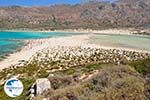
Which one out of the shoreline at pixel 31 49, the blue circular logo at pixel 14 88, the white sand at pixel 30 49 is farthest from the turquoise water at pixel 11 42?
the blue circular logo at pixel 14 88

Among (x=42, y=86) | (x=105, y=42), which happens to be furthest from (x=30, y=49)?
(x=42, y=86)

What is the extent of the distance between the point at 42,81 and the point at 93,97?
16.4ft

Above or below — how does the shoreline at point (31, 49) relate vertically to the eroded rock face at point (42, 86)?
below

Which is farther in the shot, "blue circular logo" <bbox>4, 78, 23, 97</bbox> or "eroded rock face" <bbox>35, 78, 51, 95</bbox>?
"eroded rock face" <bbox>35, 78, 51, 95</bbox>

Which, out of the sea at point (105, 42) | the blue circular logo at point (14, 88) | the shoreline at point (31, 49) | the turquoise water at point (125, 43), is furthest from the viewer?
the turquoise water at point (125, 43)

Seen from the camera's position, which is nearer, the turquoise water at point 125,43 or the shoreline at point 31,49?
the shoreline at point 31,49

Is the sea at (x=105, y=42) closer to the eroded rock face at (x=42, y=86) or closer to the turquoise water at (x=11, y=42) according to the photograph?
the turquoise water at (x=11, y=42)

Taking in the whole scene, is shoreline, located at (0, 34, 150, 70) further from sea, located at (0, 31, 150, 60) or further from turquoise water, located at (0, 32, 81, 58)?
turquoise water, located at (0, 32, 81, 58)

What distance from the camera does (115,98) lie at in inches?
387

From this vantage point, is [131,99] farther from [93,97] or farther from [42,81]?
[42,81]

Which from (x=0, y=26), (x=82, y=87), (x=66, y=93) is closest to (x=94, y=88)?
(x=82, y=87)

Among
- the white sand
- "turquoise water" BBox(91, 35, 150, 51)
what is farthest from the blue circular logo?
"turquoise water" BBox(91, 35, 150, 51)

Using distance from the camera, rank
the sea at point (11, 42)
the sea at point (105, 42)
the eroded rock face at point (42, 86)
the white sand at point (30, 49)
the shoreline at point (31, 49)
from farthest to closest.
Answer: the sea at point (105, 42)
the sea at point (11, 42)
the white sand at point (30, 49)
the shoreline at point (31, 49)
the eroded rock face at point (42, 86)

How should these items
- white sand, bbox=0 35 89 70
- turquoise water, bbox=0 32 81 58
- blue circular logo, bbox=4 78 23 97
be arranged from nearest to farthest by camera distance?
blue circular logo, bbox=4 78 23 97 → white sand, bbox=0 35 89 70 → turquoise water, bbox=0 32 81 58
